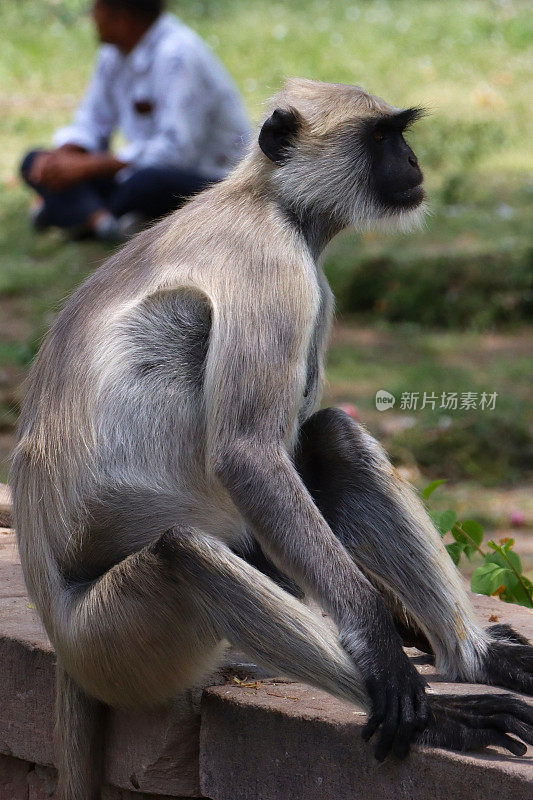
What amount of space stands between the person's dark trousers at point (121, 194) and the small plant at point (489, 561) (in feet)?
9.85

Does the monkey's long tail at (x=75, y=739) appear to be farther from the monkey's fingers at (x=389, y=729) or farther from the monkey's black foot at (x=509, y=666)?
the monkey's black foot at (x=509, y=666)

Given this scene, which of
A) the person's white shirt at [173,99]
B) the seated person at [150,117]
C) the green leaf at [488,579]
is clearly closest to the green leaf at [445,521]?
the green leaf at [488,579]

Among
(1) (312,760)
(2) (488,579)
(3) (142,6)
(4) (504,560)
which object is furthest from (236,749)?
(3) (142,6)

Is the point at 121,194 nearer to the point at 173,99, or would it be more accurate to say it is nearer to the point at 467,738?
the point at 173,99

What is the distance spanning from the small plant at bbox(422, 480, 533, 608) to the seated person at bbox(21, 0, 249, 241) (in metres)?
3.61

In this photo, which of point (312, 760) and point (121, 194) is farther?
point (121, 194)

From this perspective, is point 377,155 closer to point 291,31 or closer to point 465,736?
point 465,736

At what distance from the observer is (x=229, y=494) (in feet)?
8.09

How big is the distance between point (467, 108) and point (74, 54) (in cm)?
482

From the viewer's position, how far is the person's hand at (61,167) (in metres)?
7.61

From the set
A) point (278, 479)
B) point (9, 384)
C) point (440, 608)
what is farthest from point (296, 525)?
point (9, 384)

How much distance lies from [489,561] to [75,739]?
1.32m

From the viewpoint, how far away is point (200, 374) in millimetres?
2566

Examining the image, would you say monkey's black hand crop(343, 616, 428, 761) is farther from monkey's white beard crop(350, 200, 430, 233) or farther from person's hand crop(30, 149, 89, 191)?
person's hand crop(30, 149, 89, 191)
